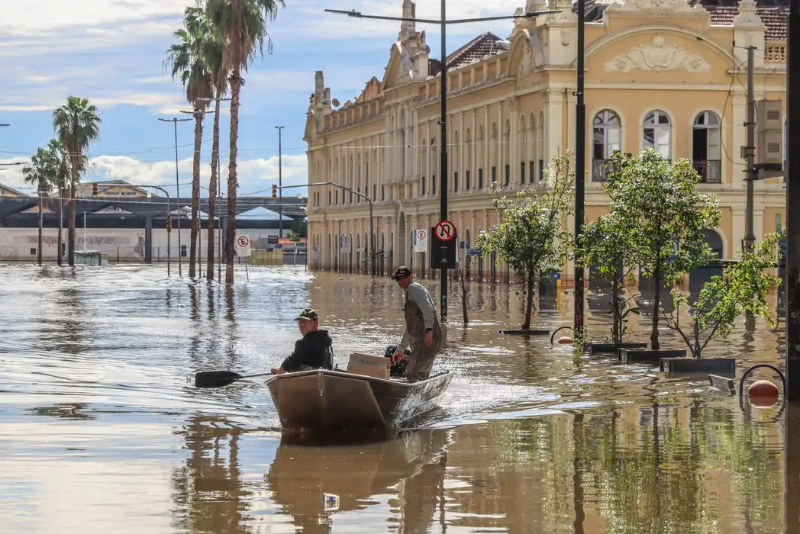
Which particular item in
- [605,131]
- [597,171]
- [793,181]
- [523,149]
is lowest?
[793,181]

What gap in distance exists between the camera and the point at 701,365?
22.2 m

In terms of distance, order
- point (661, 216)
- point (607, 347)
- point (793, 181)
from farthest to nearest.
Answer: point (607, 347) < point (661, 216) < point (793, 181)

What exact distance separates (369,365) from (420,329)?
0.90 metres

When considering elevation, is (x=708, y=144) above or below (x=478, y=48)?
below

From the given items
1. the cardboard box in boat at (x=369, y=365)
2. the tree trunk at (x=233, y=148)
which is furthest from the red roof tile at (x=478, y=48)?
the cardboard box in boat at (x=369, y=365)

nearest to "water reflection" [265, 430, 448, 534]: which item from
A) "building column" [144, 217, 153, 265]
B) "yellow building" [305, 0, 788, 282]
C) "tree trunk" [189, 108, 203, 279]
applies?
"yellow building" [305, 0, 788, 282]

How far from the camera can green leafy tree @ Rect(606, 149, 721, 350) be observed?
23.8 meters

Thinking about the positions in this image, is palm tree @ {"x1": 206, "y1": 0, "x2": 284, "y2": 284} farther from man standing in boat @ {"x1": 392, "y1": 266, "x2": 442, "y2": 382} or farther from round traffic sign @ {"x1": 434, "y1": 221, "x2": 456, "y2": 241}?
man standing in boat @ {"x1": 392, "y1": 266, "x2": 442, "y2": 382}

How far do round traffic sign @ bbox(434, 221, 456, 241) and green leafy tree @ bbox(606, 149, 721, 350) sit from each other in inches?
418

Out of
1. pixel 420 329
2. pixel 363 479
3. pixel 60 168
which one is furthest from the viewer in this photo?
pixel 60 168

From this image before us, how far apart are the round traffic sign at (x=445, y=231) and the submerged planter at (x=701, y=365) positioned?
1306cm

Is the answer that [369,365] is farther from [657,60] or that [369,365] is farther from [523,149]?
[523,149]

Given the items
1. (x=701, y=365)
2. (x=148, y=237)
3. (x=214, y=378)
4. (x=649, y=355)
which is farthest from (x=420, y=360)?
(x=148, y=237)

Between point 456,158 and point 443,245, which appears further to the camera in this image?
point 456,158
